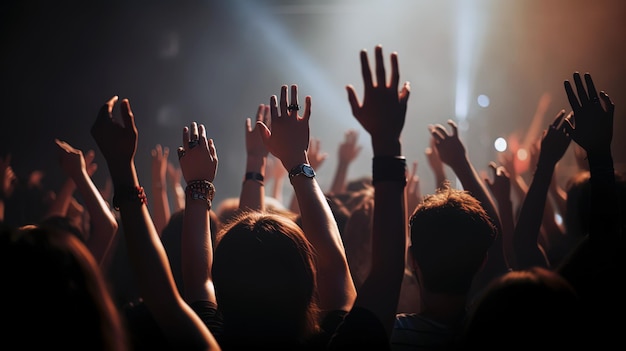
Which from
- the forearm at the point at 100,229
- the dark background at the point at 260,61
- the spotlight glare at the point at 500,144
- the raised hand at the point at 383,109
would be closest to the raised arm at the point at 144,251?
the raised hand at the point at 383,109

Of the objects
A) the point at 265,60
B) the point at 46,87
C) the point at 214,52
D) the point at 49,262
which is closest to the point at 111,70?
the point at 46,87

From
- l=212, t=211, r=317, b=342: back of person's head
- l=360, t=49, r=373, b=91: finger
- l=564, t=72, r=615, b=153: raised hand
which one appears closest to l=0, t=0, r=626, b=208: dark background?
l=564, t=72, r=615, b=153: raised hand

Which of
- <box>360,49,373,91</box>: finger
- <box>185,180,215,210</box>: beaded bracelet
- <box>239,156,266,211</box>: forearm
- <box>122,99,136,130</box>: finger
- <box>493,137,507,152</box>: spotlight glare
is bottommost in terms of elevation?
<box>493,137,507,152</box>: spotlight glare

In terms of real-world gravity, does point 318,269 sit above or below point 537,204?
below

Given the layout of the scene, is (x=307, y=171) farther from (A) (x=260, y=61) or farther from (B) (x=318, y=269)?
(A) (x=260, y=61)

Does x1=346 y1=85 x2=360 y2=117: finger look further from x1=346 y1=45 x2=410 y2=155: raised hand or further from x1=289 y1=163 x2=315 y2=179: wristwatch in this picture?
x1=289 y1=163 x2=315 y2=179: wristwatch

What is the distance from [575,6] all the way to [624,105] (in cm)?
120

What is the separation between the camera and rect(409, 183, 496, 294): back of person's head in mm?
1688

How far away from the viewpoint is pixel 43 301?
1.11m

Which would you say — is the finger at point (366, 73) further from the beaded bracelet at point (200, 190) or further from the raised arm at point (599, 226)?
the raised arm at point (599, 226)

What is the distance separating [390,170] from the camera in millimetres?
1503

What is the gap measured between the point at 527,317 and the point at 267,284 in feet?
2.04

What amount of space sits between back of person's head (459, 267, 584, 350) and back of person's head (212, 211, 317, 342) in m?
0.41

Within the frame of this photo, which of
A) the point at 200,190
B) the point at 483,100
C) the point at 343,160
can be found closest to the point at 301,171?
the point at 200,190
